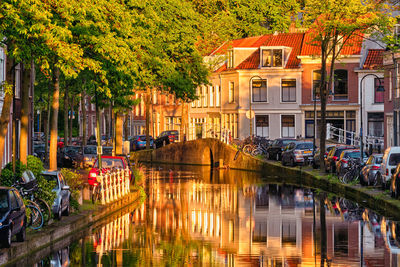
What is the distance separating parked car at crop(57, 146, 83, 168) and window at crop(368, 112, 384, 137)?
24629 millimetres

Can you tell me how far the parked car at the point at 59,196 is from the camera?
22000mm

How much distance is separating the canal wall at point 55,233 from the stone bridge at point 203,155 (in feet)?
111

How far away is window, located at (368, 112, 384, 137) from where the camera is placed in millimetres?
70750

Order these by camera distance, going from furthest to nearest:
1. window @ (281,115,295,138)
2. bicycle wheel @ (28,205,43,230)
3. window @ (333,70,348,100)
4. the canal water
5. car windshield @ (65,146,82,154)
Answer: window @ (281,115,295,138) → window @ (333,70,348,100) → car windshield @ (65,146,82,154) → bicycle wheel @ (28,205,43,230) → the canal water

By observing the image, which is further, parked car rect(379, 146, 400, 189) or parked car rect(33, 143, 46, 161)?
parked car rect(33, 143, 46, 161)

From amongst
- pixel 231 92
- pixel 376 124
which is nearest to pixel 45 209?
pixel 376 124

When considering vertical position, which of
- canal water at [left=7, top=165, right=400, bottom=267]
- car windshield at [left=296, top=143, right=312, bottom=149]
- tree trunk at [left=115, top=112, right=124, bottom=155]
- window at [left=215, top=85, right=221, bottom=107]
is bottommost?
canal water at [left=7, top=165, right=400, bottom=267]

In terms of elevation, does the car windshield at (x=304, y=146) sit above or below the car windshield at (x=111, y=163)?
above

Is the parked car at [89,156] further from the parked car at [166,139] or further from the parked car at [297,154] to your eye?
the parked car at [166,139]

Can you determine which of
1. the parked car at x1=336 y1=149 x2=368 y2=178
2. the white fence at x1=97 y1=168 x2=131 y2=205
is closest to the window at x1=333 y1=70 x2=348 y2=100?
the parked car at x1=336 y1=149 x2=368 y2=178

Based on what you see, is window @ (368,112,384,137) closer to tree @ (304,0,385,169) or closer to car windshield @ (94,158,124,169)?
tree @ (304,0,385,169)

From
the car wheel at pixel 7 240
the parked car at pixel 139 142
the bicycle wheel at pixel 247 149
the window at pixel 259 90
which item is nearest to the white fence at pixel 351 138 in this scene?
the bicycle wheel at pixel 247 149

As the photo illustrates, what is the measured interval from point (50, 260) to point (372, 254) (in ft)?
20.8

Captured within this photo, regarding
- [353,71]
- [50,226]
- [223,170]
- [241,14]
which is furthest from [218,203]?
[241,14]
